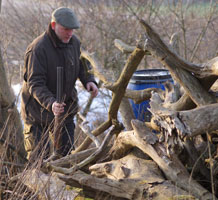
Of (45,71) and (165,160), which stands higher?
(45,71)

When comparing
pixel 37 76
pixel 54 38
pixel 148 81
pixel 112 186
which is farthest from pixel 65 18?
pixel 112 186

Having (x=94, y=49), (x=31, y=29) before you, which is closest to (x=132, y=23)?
(x=94, y=49)

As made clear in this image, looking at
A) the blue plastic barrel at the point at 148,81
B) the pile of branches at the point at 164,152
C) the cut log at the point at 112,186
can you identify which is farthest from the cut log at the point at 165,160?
the blue plastic barrel at the point at 148,81

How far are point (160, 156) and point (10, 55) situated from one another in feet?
25.8

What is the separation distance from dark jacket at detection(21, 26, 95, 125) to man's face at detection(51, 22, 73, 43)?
5 centimetres

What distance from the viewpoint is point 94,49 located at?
859 centimetres

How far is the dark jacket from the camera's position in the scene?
4.05m

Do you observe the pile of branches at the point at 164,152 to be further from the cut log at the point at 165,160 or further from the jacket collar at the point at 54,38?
the jacket collar at the point at 54,38

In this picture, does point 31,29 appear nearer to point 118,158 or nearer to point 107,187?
point 118,158

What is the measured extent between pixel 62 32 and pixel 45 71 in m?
0.53

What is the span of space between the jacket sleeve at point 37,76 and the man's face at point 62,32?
1.08 feet

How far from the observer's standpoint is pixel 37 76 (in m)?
4.06

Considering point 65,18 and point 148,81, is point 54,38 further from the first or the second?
point 148,81

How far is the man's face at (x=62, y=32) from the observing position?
4.22 meters
